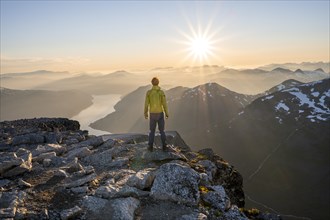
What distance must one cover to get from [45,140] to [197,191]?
655 inches

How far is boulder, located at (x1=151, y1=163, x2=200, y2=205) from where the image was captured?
13.6 metres

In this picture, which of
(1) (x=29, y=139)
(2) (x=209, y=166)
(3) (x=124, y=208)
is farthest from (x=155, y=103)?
(1) (x=29, y=139)

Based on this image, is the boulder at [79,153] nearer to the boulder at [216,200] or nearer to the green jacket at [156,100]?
the green jacket at [156,100]

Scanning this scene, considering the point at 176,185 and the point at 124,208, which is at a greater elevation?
the point at 176,185

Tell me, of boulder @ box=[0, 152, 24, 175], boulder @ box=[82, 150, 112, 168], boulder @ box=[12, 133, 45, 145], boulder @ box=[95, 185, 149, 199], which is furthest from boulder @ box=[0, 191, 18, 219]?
boulder @ box=[12, 133, 45, 145]

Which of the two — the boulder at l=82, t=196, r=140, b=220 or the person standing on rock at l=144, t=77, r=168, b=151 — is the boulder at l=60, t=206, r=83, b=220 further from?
the person standing on rock at l=144, t=77, r=168, b=151

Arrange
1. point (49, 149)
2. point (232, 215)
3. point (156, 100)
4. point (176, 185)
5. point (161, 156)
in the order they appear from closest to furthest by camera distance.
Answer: point (232, 215)
point (176, 185)
point (161, 156)
point (156, 100)
point (49, 149)

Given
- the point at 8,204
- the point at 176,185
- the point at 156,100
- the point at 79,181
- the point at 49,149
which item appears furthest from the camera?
the point at 49,149

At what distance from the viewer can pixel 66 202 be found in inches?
516

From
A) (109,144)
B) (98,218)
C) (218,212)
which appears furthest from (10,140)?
(218,212)

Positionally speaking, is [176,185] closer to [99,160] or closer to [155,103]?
[155,103]

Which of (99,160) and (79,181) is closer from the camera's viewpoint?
(79,181)

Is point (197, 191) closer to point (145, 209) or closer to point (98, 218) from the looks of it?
point (145, 209)

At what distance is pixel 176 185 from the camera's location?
→ 13906 mm
